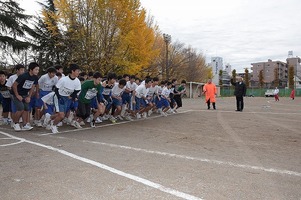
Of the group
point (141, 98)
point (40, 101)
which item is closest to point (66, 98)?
point (40, 101)

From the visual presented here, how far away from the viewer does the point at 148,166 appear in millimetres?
4547

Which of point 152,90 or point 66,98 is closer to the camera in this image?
point 66,98

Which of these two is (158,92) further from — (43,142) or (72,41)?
(72,41)

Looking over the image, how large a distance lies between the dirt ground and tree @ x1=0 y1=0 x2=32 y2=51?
1859 centimetres

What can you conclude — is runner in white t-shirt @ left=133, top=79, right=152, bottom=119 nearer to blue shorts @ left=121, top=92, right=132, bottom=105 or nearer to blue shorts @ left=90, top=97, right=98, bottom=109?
blue shorts @ left=121, top=92, right=132, bottom=105

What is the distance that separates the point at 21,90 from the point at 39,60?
71.4 ft

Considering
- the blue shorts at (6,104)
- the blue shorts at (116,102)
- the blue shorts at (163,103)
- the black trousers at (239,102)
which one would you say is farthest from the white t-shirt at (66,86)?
the black trousers at (239,102)

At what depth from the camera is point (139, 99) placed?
11703 millimetres

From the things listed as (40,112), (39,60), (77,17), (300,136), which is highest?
(77,17)

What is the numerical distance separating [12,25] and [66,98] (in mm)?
18562

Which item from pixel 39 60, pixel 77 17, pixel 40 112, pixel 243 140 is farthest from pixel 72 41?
pixel 243 140

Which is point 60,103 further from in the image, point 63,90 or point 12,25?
point 12,25

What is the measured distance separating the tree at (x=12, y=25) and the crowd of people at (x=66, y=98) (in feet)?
50.7

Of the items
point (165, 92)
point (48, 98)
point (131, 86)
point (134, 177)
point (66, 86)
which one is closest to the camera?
point (134, 177)
